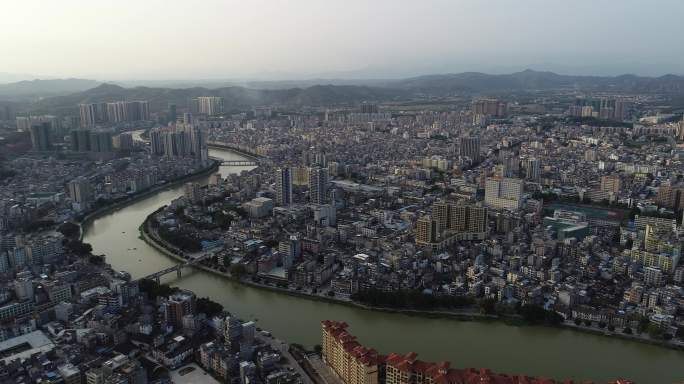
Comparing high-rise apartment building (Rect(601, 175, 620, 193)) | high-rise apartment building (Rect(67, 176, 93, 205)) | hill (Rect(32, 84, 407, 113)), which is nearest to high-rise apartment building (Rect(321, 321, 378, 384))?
high-rise apartment building (Rect(67, 176, 93, 205))

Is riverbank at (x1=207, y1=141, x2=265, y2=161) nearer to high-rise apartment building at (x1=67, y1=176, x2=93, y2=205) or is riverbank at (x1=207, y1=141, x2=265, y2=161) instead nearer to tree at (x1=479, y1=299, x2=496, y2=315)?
high-rise apartment building at (x1=67, y1=176, x2=93, y2=205)

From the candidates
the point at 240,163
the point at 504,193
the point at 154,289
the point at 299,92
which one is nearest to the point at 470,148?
the point at 504,193

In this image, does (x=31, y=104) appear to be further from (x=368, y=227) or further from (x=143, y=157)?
(x=368, y=227)

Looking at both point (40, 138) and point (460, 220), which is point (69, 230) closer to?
point (460, 220)

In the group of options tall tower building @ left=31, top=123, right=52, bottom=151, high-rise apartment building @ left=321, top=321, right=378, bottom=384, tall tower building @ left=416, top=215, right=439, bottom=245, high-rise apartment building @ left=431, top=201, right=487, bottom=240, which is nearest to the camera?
high-rise apartment building @ left=321, top=321, right=378, bottom=384

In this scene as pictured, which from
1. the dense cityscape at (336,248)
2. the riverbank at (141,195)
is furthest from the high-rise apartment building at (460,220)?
the riverbank at (141,195)

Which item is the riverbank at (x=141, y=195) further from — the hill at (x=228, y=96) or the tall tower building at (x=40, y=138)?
the hill at (x=228, y=96)
